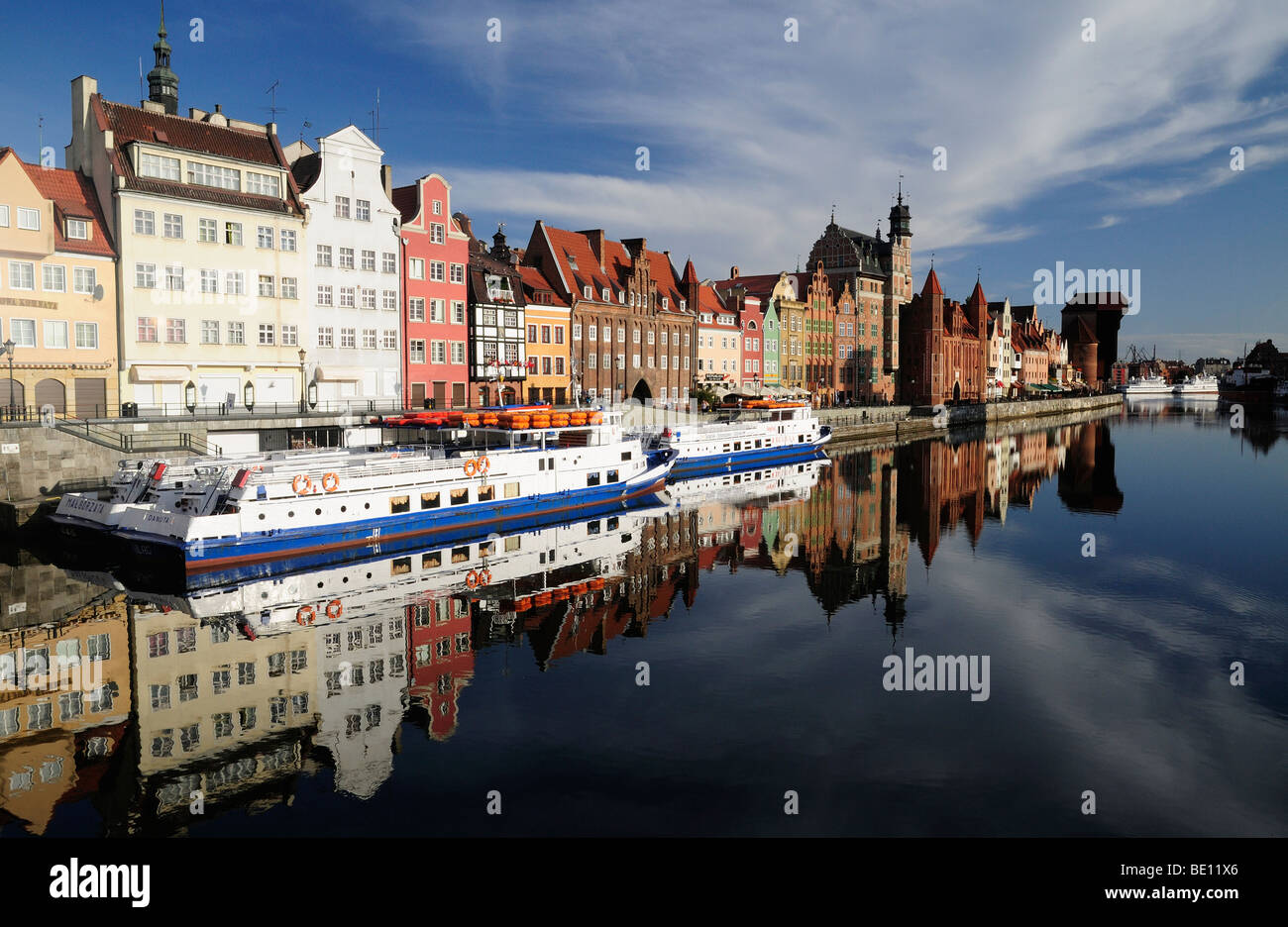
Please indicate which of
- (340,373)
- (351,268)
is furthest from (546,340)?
(340,373)

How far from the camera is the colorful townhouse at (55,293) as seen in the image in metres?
43.4

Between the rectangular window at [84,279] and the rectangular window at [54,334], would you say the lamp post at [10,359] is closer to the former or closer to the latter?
the rectangular window at [54,334]

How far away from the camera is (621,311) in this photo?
8062 centimetres

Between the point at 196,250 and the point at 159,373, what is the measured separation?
24.8 ft

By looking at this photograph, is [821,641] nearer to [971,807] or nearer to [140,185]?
[971,807]

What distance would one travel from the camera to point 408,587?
29609 mm

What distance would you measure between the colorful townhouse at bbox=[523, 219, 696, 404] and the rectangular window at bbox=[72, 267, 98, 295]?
33174 millimetres

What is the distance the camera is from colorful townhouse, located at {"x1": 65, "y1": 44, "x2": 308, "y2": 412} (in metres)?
47.9

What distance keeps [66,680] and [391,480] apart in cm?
1713

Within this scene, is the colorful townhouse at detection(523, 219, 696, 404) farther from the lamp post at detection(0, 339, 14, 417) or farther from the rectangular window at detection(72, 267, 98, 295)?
the lamp post at detection(0, 339, 14, 417)

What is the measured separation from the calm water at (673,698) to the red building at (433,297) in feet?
94.2

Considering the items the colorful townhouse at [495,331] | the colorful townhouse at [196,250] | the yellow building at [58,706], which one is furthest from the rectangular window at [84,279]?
the yellow building at [58,706]
